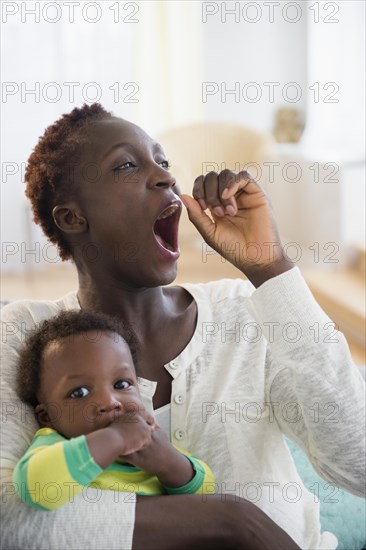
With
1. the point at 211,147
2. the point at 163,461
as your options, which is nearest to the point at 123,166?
the point at 163,461

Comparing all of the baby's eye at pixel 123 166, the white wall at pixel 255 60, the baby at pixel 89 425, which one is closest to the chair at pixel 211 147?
the white wall at pixel 255 60

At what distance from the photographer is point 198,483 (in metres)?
1.01

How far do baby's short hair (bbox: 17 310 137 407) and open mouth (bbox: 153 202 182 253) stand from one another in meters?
0.17

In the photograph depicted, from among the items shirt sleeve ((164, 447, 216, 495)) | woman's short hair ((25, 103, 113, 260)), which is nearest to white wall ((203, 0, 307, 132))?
woman's short hair ((25, 103, 113, 260))

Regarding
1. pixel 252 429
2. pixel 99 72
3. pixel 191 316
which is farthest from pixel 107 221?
pixel 99 72

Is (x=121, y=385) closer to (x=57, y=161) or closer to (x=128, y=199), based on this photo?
(x=128, y=199)

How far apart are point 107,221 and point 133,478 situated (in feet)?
1.23

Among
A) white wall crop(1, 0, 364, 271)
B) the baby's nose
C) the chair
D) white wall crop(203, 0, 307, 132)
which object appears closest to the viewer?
the baby's nose

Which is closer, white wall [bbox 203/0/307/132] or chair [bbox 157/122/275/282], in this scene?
chair [bbox 157/122/275/282]

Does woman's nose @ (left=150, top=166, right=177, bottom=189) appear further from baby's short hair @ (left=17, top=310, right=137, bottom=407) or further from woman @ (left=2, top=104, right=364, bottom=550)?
baby's short hair @ (left=17, top=310, right=137, bottom=407)

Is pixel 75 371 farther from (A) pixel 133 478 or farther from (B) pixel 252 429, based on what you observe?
(B) pixel 252 429

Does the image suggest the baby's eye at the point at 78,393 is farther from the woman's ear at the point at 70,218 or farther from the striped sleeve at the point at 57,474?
the woman's ear at the point at 70,218

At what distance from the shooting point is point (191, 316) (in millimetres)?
1215

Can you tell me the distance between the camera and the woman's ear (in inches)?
47.9
